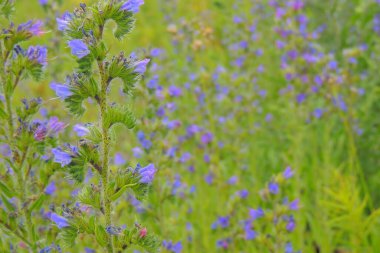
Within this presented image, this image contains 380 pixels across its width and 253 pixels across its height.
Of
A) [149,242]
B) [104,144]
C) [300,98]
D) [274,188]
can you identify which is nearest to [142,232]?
[149,242]

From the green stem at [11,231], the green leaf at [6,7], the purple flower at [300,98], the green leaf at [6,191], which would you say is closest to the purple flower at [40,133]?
the green leaf at [6,191]

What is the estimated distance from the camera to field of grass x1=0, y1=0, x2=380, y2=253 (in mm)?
3035

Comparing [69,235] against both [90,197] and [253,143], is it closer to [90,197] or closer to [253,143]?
[90,197]

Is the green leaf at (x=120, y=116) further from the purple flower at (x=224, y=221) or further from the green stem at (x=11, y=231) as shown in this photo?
the purple flower at (x=224, y=221)

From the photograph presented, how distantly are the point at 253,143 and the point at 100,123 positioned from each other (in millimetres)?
3375

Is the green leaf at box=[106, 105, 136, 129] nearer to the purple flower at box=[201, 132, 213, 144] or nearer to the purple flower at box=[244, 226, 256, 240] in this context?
the purple flower at box=[244, 226, 256, 240]

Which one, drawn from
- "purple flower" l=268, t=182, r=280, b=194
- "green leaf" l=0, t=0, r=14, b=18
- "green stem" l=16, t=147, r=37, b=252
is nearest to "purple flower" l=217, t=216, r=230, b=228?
"purple flower" l=268, t=182, r=280, b=194

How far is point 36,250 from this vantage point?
206 centimetres

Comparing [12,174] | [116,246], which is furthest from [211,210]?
[116,246]

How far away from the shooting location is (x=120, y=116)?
165 centimetres

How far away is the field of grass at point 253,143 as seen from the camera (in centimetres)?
304

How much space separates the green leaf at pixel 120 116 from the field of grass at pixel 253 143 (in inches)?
9.6

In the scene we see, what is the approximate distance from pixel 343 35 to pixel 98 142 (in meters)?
4.89

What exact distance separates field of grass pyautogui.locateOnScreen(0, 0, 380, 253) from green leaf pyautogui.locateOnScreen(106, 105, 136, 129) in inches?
9.6
